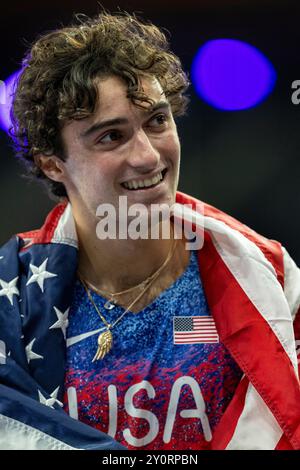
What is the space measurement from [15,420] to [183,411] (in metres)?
0.40

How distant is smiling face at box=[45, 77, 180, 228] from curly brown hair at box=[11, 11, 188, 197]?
3cm

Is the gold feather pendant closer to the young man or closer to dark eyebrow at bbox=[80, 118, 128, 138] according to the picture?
the young man

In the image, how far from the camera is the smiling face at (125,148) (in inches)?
66.0

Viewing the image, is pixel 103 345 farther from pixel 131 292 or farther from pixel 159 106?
pixel 159 106

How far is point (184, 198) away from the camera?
191 centimetres

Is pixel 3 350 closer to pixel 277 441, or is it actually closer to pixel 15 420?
pixel 15 420

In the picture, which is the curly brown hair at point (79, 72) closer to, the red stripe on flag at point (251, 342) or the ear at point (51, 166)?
the ear at point (51, 166)

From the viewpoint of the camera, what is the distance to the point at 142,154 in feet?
5.47

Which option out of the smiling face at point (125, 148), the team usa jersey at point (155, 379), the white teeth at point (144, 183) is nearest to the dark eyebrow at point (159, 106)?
the smiling face at point (125, 148)

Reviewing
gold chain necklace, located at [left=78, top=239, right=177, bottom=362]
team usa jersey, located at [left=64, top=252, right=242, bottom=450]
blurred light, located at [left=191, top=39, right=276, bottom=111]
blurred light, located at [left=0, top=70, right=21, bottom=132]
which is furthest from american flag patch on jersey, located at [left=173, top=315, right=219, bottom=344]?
blurred light, located at [left=191, top=39, right=276, bottom=111]

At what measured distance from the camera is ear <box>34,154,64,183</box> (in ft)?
6.14

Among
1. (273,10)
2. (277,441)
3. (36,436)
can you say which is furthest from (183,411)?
(273,10)
